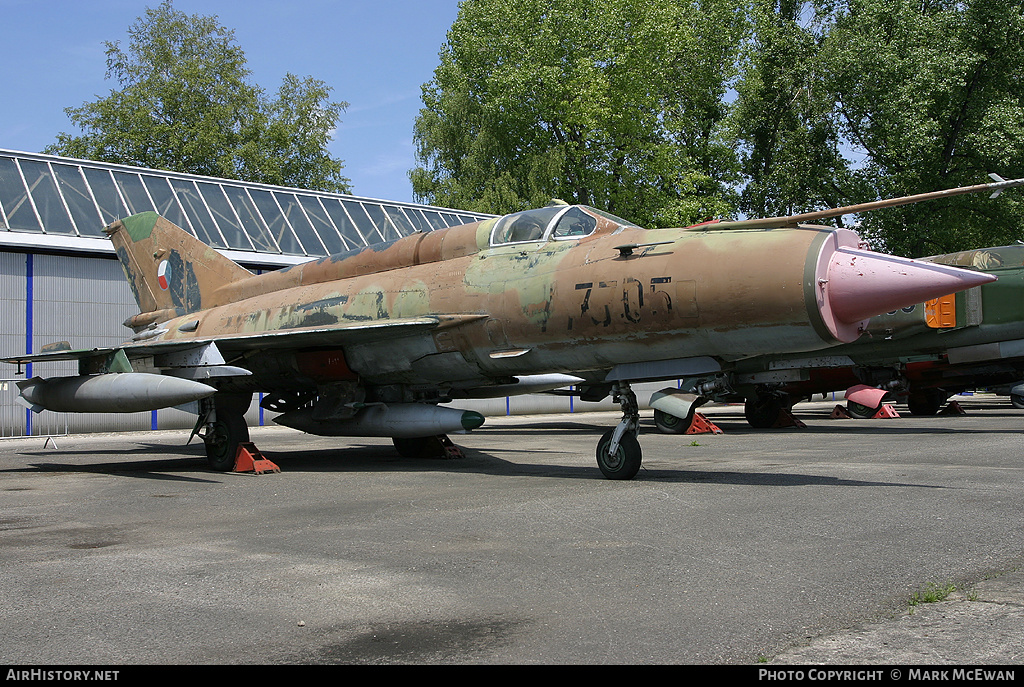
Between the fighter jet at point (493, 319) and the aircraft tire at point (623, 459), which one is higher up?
the fighter jet at point (493, 319)

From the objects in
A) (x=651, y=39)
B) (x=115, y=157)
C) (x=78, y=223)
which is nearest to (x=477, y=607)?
(x=78, y=223)

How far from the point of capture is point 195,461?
12.8 meters

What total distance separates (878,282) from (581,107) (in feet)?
101

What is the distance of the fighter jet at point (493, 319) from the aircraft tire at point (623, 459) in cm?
2

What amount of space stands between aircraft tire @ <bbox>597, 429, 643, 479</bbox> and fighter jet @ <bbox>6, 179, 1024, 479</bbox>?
20 mm

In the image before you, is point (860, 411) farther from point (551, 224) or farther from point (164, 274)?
point (164, 274)

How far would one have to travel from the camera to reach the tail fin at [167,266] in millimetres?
14320

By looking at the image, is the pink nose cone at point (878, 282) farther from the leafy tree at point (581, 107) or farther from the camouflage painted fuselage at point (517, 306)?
the leafy tree at point (581, 107)

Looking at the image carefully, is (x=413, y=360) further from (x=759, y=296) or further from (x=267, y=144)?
(x=267, y=144)

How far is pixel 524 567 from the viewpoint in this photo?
4.93 m

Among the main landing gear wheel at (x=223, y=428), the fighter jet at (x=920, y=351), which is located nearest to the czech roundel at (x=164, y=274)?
the main landing gear wheel at (x=223, y=428)

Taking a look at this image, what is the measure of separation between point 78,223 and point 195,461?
10.0 m

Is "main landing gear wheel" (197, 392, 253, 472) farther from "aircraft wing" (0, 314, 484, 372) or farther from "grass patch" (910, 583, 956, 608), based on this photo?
"grass patch" (910, 583, 956, 608)

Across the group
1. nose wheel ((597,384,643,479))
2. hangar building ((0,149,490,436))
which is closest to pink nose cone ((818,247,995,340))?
nose wheel ((597,384,643,479))
